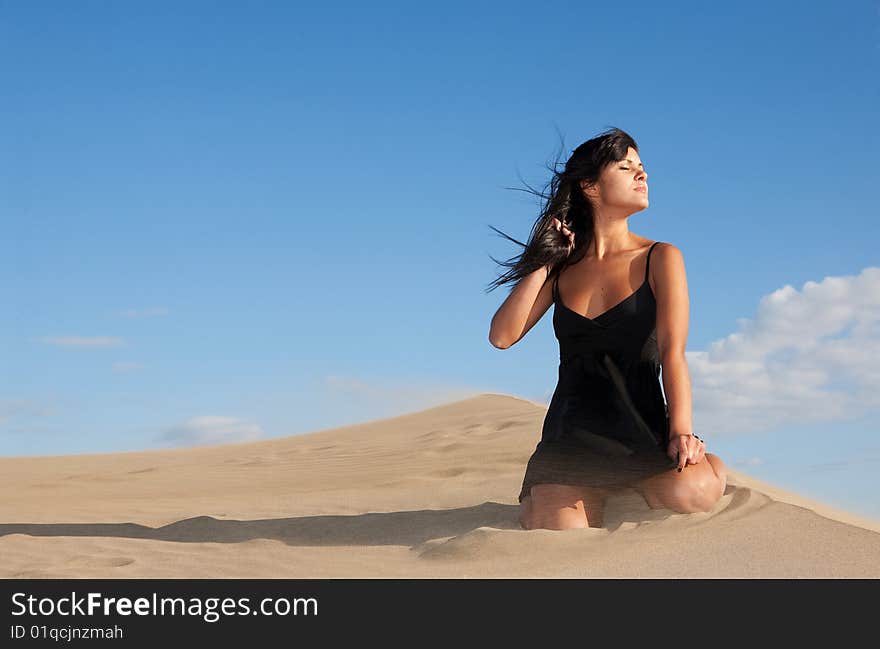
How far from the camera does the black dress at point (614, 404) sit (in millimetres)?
4195

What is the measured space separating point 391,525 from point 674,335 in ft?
6.17

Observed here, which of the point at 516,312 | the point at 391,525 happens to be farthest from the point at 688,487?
the point at 391,525

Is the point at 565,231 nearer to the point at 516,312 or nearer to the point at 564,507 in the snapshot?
the point at 516,312

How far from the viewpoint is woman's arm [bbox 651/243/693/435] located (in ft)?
13.3

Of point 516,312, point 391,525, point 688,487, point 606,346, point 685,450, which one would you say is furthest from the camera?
point 391,525

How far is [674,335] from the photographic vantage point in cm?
409

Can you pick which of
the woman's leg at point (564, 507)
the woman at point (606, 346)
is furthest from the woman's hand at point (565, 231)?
the woman's leg at point (564, 507)

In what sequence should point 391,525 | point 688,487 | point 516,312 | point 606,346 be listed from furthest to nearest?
point 391,525, point 516,312, point 606,346, point 688,487

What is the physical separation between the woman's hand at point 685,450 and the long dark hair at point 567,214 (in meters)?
0.98

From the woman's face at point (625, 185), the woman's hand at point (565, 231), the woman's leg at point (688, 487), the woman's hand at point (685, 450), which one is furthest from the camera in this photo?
the woman's hand at point (565, 231)

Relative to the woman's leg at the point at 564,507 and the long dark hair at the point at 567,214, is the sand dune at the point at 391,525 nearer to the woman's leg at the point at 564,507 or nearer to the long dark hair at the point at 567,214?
the woman's leg at the point at 564,507
